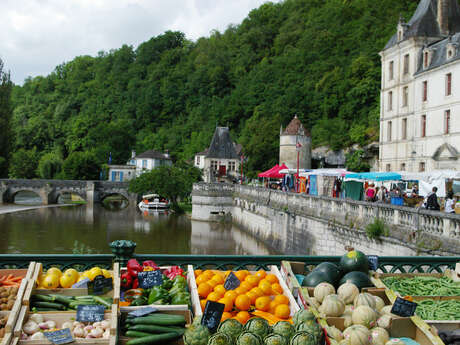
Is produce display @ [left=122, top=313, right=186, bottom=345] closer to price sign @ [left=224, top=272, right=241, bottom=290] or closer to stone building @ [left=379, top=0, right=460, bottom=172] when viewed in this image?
price sign @ [left=224, top=272, right=241, bottom=290]

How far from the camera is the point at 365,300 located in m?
4.79

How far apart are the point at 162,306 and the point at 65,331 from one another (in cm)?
95

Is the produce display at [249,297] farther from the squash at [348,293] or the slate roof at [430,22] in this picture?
the slate roof at [430,22]

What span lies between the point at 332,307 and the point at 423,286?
180 centimetres

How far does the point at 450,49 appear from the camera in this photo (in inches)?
1153

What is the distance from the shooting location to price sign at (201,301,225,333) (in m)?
4.22

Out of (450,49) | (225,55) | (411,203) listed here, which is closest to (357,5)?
(225,55)

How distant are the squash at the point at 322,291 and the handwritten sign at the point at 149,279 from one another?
1767mm

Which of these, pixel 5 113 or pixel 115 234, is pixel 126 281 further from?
pixel 5 113

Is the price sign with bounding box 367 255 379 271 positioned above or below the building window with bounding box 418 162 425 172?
below

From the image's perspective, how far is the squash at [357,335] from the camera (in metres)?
4.09

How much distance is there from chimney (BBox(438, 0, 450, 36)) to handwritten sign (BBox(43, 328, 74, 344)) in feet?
116

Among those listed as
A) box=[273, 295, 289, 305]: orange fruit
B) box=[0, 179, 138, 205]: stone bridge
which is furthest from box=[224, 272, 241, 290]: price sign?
box=[0, 179, 138, 205]: stone bridge

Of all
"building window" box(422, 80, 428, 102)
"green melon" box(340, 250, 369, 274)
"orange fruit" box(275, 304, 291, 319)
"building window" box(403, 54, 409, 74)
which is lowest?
"orange fruit" box(275, 304, 291, 319)
